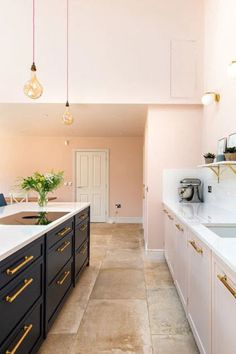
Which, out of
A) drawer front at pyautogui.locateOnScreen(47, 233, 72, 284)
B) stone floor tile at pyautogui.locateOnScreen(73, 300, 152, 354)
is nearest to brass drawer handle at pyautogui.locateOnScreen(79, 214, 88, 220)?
drawer front at pyautogui.locateOnScreen(47, 233, 72, 284)

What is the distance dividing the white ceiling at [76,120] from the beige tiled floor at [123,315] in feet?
7.95

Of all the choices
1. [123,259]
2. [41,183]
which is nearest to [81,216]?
[41,183]

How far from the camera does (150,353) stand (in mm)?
1706

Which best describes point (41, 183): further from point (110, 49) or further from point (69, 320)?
point (110, 49)

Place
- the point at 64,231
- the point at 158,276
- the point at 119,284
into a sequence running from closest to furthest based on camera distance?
the point at 64,231
the point at 119,284
the point at 158,276

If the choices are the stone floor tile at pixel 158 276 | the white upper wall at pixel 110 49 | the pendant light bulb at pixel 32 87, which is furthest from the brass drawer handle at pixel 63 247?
the white upper wall at pixel 110 49

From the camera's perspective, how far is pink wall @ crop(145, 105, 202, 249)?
3773 mm

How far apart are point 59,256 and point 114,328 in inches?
29.3

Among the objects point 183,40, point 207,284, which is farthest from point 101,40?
point 207,284

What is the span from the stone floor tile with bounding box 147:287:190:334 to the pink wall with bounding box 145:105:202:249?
1.27m

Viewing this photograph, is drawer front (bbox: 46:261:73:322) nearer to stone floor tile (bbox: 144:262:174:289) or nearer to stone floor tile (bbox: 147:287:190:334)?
stone floor tile (bbox: 147:287:190:334)

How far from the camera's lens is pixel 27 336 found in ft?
4.71

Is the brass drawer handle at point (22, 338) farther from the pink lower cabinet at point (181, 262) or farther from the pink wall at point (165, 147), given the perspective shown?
the pink wall at point (165, 147)

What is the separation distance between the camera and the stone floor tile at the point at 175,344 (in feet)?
5.67
